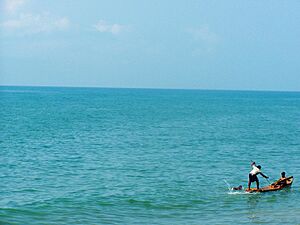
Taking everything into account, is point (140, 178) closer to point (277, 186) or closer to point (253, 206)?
point (277, 186)

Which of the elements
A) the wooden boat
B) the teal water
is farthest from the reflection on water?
the wooden boat

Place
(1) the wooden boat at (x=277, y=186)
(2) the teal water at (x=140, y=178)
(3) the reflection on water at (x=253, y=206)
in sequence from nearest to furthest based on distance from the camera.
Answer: (3) the reflection on water at (x=253, y=206), (2) the teal water at (x=140, y=178), (1) the wooden boat at (x=277, y=186)

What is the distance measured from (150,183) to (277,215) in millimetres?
9076

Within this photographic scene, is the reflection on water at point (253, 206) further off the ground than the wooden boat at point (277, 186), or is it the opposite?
the wooden boat at point (277, 186)

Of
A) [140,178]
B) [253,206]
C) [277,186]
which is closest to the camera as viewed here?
[253,206]

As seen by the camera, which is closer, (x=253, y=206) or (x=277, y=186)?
(x=253, y=206)

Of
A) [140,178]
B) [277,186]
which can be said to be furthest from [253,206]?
[140,178]

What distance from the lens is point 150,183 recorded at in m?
29.1

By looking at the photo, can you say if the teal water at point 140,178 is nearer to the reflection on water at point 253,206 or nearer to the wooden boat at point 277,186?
the reflection on water at point 253,206

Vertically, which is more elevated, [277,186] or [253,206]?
[277,186]

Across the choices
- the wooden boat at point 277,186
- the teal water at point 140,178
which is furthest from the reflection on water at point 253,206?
the wooden boat at point 277,186

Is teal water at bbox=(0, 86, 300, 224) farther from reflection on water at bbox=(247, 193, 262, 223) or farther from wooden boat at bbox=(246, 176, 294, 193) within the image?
wooden boat at bbox=(246, 176, 294, 193)

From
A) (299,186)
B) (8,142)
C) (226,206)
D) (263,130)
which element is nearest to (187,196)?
(226,206)

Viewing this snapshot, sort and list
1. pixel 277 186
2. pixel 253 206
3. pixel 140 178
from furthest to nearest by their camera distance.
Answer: pixel 140 178
pixel 277 186
pixel 253 206
